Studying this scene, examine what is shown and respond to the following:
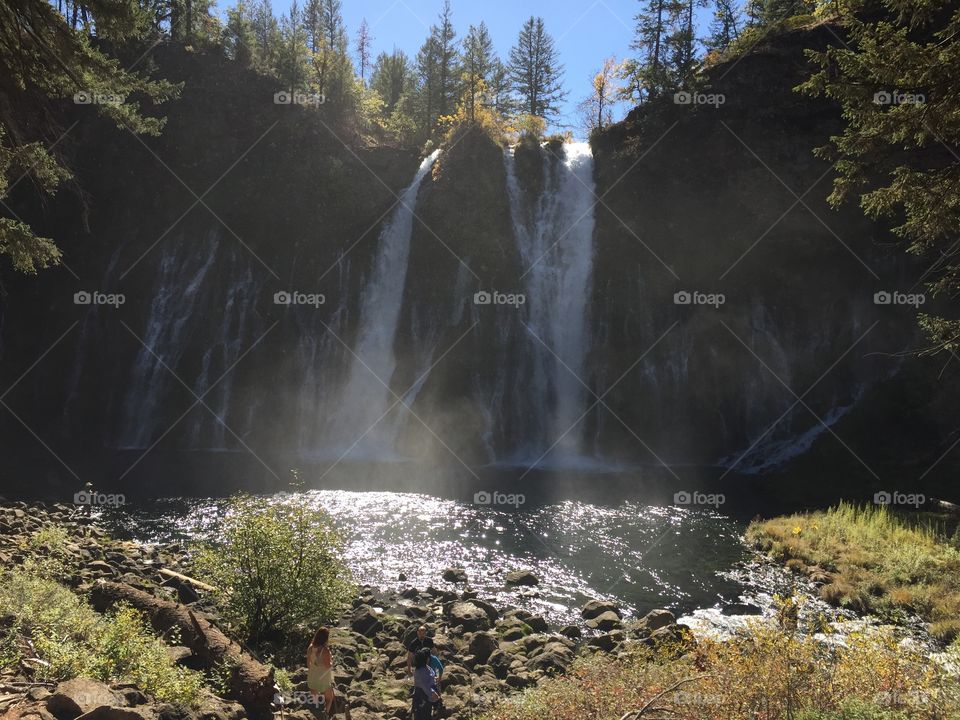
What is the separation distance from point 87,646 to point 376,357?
28825mm

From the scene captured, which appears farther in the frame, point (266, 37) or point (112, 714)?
point (266, 37)

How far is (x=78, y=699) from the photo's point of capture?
6551 mm

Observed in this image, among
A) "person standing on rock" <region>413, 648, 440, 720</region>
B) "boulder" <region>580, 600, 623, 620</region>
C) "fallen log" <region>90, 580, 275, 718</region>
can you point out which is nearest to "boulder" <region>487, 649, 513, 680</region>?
"person standing on rock" <region>413, 648, 440, 720</region>

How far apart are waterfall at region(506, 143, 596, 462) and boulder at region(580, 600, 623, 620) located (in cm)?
1828

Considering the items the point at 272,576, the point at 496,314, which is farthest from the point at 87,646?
the point at 496,314

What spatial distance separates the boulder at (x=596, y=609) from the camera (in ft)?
50.9

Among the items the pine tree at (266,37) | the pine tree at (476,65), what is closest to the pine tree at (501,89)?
the pine tree at (476,65)

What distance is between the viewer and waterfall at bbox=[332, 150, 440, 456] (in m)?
35.6

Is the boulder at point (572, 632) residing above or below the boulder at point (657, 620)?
below

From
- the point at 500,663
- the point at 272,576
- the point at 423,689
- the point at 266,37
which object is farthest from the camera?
the point at 266,37

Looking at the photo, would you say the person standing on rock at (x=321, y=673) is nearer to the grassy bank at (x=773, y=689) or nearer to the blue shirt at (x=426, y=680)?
the blue shirt at (x=426, y=680)

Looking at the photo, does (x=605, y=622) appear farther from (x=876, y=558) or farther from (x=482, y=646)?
(x=876, y=558)

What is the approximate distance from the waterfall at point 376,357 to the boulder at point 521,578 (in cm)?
1757

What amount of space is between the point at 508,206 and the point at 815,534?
2729 cm
